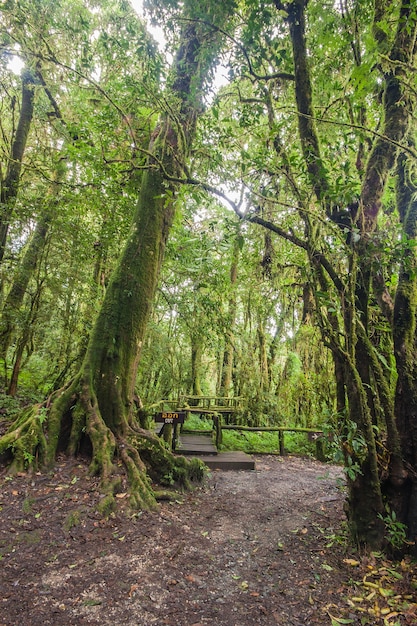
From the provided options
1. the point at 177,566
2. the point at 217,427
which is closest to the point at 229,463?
the point at 217,427

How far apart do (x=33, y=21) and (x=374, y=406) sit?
6.44 m

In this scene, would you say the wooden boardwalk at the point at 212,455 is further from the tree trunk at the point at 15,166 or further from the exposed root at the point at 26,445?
the tree trunk at the point at 15,166

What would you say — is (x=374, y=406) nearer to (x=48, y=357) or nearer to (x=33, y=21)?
(x=33, y=21)

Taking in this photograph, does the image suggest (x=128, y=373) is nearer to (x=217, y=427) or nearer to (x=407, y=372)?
(x=217, y=427)

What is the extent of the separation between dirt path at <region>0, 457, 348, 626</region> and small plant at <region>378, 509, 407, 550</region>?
1.68 feet

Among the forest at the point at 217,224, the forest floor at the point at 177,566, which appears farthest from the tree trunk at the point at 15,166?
the forest floor at the point at 177,566

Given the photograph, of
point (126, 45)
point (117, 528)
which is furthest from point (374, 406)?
point (126, 45)

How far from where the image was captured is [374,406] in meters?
3.45

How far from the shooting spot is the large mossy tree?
4.19m

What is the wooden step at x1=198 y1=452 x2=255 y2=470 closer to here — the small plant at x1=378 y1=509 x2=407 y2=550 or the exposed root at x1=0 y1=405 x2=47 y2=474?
the exposed root at x1=0 y1=405 x2=47 y2=474

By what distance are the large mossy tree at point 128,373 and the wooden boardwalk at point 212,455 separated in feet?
4.93

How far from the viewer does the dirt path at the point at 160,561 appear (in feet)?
8.02

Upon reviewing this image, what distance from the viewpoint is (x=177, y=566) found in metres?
3.06

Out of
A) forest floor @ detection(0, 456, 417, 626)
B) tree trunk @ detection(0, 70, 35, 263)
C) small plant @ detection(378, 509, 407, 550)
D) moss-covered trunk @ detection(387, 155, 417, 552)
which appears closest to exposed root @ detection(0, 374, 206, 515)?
forest floor @ detection(0, 456, 417, 626)
